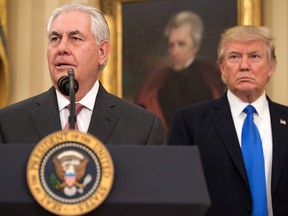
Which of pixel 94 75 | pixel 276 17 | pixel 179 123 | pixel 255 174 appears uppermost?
pixel 276 17

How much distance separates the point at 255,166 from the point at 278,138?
24 centimetres

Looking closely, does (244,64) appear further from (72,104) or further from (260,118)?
(72,104)

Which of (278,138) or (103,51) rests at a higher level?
(103,51)

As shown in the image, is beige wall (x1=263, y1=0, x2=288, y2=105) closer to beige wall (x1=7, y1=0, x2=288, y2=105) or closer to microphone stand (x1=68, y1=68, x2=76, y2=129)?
beige wall (x1=7, y1=0, x2=288, y2=105)

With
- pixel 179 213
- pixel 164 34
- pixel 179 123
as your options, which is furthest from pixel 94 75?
pixel 164 34

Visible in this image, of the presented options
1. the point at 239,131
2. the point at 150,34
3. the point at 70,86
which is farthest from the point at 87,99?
the point at 150,34

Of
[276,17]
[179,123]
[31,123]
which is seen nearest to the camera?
[31,123]

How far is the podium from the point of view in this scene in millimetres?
1825

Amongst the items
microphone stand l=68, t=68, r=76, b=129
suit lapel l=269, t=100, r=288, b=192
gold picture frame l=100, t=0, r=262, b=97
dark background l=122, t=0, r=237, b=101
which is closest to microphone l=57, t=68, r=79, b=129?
microphone stand l=68, t=68, r=76, b=129

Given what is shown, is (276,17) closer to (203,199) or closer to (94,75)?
(94,75)

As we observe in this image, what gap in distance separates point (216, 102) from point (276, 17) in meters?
1.59

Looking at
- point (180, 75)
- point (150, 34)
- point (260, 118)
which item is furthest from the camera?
point (150, 34)

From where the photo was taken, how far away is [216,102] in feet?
12.9

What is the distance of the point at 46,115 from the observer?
2779mm
